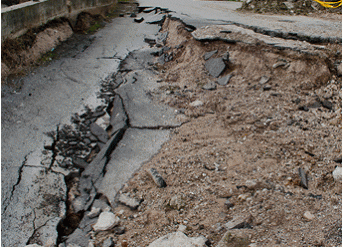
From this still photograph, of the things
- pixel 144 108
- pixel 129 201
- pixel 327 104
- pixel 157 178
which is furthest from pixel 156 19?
pixel 129 201

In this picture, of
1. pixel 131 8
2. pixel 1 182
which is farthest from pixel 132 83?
pixel 131 8

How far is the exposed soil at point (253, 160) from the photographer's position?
210cm

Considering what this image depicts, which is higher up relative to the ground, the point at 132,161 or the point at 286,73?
the point at 286,73

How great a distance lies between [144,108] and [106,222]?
1746 millimetres

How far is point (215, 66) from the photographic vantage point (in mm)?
4168

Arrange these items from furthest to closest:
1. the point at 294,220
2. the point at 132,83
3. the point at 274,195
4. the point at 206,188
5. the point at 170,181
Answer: the point at 132,83, the point at 170,181, the point at 206,188, the point at 274,195, the point at 294,220

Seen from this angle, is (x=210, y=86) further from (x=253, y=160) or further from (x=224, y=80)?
(x=253, y=160)

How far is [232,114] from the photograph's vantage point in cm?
335

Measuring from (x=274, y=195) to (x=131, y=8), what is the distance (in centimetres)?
765

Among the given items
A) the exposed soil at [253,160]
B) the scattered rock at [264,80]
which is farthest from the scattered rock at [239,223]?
the scattered rock at [264,80]

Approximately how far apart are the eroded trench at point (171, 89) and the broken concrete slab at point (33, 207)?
0.24 feet

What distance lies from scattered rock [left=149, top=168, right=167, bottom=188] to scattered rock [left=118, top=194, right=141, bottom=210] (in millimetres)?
257

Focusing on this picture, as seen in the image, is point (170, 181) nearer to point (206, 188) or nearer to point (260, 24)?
point (206, 188)

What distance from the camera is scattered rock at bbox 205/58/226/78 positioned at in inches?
161
